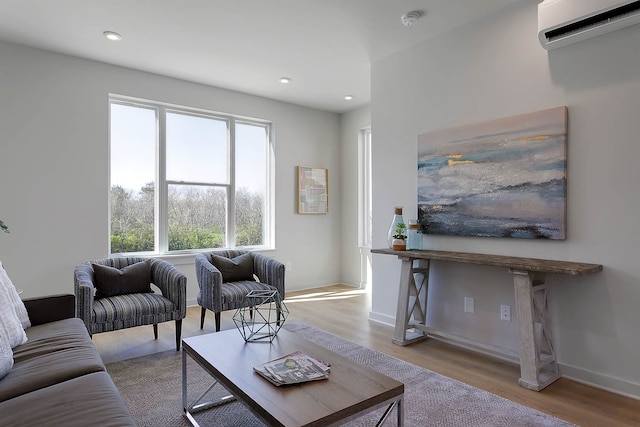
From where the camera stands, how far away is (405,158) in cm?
363

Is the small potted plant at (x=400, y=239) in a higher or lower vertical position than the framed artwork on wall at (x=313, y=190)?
lower

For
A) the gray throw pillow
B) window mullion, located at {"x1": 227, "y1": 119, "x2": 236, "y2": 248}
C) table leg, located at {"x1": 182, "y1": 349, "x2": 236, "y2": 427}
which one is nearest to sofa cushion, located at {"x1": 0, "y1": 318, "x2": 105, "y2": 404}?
table leg, located at {"x1": 182, "y1": 349, "x2": 236, "y2": 427}

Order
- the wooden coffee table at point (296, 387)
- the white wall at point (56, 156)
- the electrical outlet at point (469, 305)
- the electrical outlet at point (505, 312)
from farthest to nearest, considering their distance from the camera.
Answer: the white wall at point (56, 156) < the electrical outlet at point (469, 305) < the electrical outlet at point (505, 312) < the wooden coffee table at point (296, 387)

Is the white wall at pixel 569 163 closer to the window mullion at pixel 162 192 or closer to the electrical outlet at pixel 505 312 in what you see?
the electrical outlet at pixel 505 312

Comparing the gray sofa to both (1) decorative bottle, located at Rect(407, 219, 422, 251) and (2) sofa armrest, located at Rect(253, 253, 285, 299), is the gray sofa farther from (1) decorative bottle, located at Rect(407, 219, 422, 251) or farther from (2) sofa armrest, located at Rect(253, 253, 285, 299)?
(1) decorative bottle, located at Rect(407, 219, 422, 251)

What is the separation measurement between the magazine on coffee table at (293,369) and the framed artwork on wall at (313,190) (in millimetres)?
3850

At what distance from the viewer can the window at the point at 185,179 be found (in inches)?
167

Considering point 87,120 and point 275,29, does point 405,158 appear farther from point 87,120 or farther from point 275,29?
point 87,120

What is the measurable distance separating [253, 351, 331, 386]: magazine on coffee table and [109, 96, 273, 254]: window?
10.3 feet

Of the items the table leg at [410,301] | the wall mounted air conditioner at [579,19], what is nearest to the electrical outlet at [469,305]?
the table leg at [410,301]

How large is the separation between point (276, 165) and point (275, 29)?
2.27 metres

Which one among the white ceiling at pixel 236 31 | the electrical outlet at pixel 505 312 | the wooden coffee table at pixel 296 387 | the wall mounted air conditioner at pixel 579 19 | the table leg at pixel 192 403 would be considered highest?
the white ceiling at pixel 236 31

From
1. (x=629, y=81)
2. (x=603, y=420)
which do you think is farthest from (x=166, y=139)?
(x=603, y=420)

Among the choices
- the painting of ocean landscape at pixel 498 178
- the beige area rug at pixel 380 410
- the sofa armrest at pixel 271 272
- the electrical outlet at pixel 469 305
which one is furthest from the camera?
the sofa armrest at pixel 271 272
